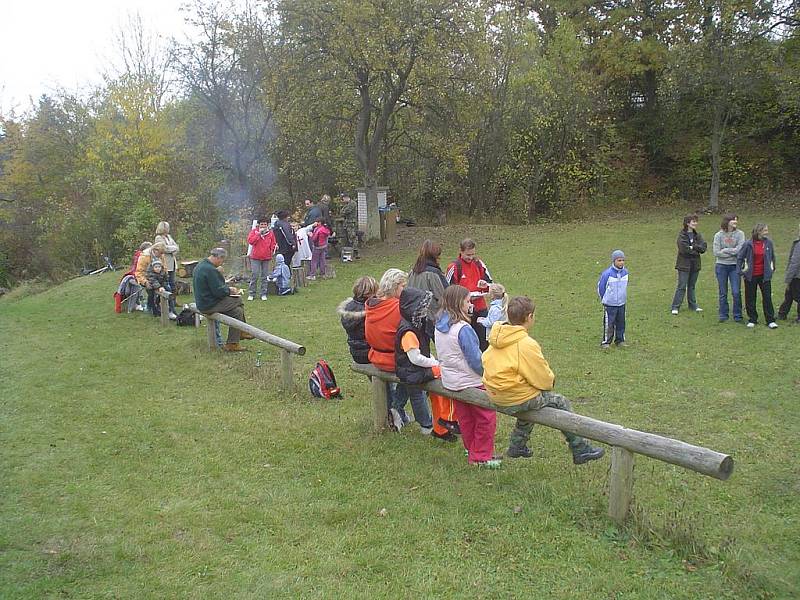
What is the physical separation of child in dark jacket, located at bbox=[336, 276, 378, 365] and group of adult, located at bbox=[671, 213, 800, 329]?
7.04 m

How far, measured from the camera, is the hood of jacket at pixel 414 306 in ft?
19.9

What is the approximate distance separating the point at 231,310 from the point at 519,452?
593cm

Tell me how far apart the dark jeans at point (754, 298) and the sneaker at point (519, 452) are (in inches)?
267

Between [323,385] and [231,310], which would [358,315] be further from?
[231,310]

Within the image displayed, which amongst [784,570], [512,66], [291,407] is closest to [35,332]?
[291,407]

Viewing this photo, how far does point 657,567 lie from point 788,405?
429cm

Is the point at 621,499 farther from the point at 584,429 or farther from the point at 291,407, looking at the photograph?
the point at 291,407

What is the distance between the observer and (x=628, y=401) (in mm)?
A: 7926

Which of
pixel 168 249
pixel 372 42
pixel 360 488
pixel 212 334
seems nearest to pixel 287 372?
pixel 212 334

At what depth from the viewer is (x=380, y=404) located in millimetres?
6773

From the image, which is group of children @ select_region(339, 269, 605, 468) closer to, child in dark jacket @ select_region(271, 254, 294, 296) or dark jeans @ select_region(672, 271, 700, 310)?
dark jeans @ select_region(672, 271, 700, 310)

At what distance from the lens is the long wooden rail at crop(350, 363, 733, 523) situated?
4266 mm

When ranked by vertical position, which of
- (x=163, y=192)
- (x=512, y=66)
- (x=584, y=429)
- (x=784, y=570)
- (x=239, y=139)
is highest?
(x=512, y=66)

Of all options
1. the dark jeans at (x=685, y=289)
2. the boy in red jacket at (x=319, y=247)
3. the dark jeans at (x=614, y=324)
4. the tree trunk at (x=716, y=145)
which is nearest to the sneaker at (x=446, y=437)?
the dark jeans at (x=614, y=324)
